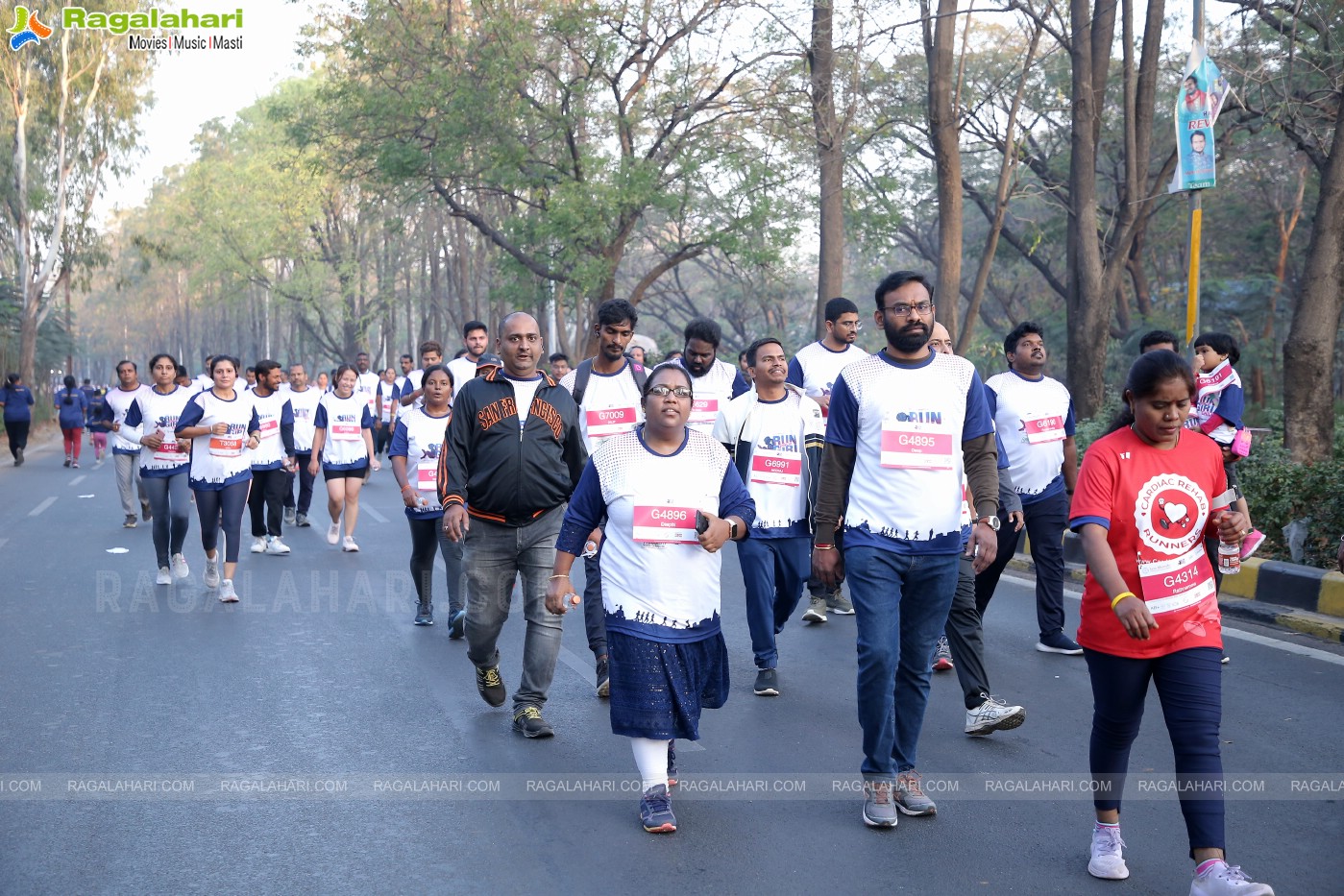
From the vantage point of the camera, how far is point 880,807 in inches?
187

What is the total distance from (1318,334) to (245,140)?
54.9 metres

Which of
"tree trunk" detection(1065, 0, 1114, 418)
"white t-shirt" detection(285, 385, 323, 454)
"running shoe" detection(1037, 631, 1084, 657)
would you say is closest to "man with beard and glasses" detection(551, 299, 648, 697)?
"running shoe" detection(1037, 631, 1084, 657)

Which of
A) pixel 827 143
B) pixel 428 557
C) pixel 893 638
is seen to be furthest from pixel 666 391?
pixel 827 143

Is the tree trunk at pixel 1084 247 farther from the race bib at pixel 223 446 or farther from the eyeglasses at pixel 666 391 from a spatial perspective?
the eyeglasses at pixel 666 391

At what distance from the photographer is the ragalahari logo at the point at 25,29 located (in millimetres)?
37000

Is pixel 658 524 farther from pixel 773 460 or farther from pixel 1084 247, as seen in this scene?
pixel 1084 247

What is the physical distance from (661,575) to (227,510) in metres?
6.14

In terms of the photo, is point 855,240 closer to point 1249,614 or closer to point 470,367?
point 470,367

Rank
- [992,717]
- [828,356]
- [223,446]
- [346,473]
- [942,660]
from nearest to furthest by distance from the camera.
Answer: [992,717] < [942,660] < [828,356] < [223,446] < [346,473]

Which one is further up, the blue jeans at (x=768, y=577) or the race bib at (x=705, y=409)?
the race bib at (x=705, y=409)

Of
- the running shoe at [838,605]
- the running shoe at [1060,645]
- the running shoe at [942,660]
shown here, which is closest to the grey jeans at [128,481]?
the running shoe at [838,605]

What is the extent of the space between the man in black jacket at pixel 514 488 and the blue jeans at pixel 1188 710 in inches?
108

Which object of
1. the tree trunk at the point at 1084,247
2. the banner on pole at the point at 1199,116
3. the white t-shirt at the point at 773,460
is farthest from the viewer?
the tree trunk at the point at 1084,247

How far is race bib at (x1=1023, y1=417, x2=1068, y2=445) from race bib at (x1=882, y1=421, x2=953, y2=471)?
2.85 metres
